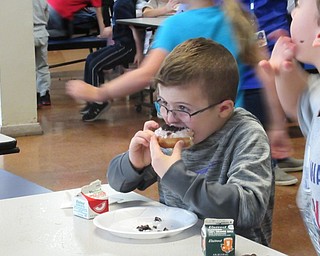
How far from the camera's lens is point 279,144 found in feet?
7.04

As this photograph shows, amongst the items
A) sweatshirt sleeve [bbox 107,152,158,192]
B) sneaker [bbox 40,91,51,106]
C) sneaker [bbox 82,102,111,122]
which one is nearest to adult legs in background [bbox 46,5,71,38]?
sneaker [bbox 40,91,51,106]

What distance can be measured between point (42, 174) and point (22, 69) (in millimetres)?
1487

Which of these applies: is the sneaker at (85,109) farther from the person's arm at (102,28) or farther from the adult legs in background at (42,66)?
the person's arm at (102,28)

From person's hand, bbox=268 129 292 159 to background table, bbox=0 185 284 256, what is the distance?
37 centimetres

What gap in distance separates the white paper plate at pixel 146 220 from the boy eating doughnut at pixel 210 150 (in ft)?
0.15

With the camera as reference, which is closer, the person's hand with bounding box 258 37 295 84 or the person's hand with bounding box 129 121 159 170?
the person's hand with bounding box 258 37 295 84

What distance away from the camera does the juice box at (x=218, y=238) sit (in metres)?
1.55

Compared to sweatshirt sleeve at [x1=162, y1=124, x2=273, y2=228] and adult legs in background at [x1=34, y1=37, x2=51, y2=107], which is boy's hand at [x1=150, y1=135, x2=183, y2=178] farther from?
adult legs in background at [x1=34, y1=37, x2=51, y2=107]

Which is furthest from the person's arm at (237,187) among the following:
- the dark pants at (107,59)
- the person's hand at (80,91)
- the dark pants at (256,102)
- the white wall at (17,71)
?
the dark pants at (107,59)

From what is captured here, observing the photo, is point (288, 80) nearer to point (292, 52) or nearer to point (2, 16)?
point (292, 52)

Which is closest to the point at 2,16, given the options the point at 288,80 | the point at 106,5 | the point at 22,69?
the point at 22,69

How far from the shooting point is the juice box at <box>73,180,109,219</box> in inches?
76.2

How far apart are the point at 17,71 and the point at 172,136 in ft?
14.9

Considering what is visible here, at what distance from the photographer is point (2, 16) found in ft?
20.1
